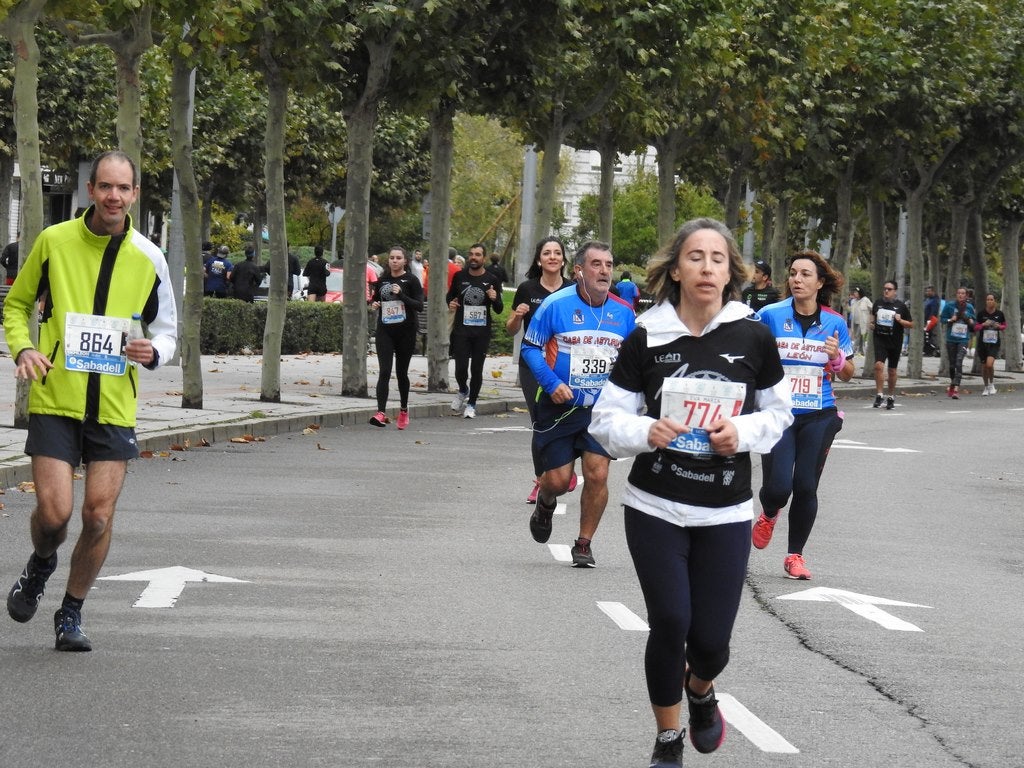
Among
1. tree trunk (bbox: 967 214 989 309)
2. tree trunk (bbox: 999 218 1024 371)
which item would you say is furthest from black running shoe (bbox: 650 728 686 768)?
tree trunk (bbox: 999 218 1024 371)

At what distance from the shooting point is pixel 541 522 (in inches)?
426

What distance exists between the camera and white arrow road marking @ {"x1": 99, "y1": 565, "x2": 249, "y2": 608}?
8.73 meters

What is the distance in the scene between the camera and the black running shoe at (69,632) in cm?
734

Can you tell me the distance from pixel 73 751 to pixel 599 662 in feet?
8.12

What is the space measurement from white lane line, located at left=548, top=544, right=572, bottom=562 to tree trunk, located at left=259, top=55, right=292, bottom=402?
10.7m

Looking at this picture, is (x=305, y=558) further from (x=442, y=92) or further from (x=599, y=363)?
(x=442, y=92)

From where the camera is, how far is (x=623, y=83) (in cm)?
2900

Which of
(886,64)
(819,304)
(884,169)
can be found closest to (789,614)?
(819,304)

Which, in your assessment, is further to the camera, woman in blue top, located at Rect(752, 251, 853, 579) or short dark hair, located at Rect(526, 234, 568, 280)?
short dark hair, located at Rect(526, 234, 568, 280)

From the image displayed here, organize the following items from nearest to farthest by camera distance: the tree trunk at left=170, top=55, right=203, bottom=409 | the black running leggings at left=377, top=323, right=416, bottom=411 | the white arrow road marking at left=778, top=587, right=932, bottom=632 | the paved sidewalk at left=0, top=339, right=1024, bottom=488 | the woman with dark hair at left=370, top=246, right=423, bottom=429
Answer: the white arrow road marking at left=778, top=587, right=932, bottom=632, the paved sidewalk at left=0, top=339, right=1024, bottom=488, the tree trunk at left=170, top=55, right=203, bottom=409, the woman with dark hair at left=370, top=246, right=423, bottom=429, the black running leggings at left=377, top=323, right=416, bottom=411

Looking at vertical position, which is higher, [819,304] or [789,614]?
[819,304]

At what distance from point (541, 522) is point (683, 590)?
5.24 m

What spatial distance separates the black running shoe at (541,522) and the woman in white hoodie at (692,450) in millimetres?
4961

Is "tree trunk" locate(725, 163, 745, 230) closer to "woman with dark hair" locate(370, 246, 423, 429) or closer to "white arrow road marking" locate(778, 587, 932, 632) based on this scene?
"woman with dark hair" locate(370, 246, 423, 429)
